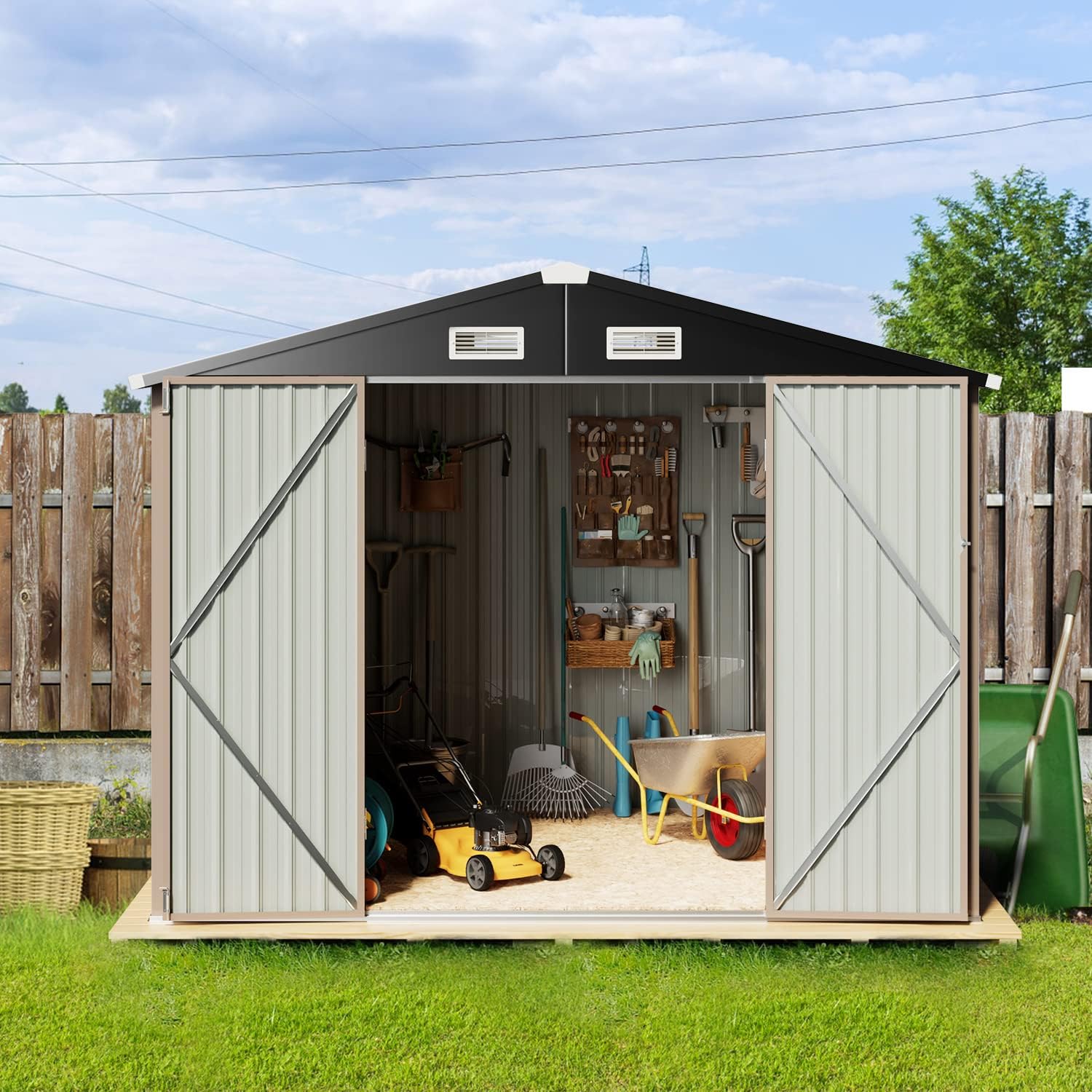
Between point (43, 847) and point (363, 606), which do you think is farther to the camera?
point (43, 847)

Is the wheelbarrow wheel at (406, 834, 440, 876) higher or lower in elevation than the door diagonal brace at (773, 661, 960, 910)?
lower

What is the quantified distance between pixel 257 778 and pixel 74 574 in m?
2.46

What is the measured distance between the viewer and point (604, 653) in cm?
684

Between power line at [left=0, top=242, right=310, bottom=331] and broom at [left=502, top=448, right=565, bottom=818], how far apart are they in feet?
102

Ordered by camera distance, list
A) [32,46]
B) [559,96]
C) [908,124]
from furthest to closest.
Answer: [559,96] → [32,46] → [908,124]

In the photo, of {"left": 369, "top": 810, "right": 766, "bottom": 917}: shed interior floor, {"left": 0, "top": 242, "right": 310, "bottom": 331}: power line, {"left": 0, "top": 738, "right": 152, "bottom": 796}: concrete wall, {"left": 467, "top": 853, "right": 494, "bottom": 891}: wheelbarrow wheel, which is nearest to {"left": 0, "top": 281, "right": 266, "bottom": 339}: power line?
{"left": 0, "top": 242, "right": 310, "bottom": 331}: power line

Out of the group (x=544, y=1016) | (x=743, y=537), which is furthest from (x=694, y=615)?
(x=544, y=1016)

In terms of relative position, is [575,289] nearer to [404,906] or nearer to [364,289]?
[404,906]

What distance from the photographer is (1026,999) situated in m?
4.51

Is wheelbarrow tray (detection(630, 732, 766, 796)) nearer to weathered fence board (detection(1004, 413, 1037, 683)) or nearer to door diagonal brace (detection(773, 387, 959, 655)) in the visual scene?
door diagonal brace (detection(773, 387, 959, 655))

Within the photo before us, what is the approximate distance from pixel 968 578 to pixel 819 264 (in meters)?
25.3

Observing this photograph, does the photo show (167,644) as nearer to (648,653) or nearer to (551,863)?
(551,863)

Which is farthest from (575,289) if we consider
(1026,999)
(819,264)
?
(819,264)

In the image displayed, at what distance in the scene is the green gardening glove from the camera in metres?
6.72
